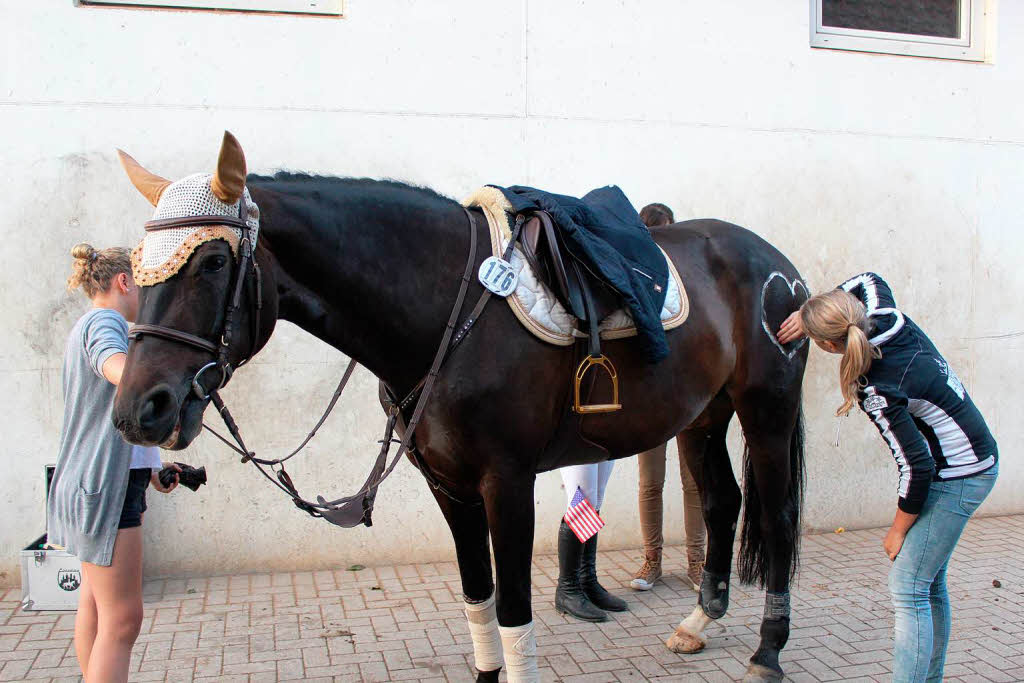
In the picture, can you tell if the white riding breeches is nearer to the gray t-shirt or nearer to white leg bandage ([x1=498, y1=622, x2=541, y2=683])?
white leg bandage ([x1=498, y1=622, x2=541, y2=683])

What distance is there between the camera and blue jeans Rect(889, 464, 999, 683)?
2.88 m

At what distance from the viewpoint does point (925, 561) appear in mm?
2902

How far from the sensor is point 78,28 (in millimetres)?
4516

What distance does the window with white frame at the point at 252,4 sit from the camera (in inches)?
181

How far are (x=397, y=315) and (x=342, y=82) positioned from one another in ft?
8.75

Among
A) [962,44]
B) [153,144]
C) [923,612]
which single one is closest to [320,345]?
[153,144]

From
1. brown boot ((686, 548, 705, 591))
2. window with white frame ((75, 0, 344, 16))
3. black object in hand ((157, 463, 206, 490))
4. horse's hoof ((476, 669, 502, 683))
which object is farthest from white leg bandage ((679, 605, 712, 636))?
window with white frame ((75, 0, 344, 16))

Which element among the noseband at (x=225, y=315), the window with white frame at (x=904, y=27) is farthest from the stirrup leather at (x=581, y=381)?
the window with white frame at (x=904, y=27)

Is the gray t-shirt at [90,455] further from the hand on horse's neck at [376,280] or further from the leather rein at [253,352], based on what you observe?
the hand on horse's neck at [376,280]

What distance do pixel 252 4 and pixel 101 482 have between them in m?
3.05

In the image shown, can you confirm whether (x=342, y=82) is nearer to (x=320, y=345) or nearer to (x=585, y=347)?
(x=320, y=345)

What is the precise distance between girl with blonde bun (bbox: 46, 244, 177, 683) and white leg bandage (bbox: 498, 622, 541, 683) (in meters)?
1.29

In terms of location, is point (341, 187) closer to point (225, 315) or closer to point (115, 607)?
point (225, 315)

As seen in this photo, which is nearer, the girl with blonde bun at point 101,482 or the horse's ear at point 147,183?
the horse's ear at point 147,183
